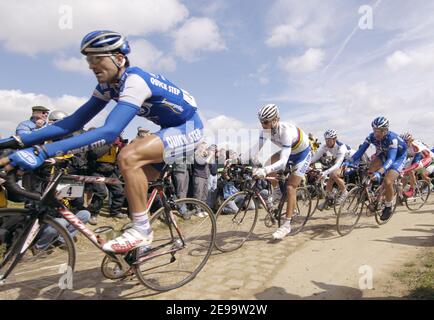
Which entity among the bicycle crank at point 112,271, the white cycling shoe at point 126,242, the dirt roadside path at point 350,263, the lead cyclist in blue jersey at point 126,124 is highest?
the lead cyclist in blue jersey at point 126,124

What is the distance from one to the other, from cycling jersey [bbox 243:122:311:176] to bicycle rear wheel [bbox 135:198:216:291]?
224cm

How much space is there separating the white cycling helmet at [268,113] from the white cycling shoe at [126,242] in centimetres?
370

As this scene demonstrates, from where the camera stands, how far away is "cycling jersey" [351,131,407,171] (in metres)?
7.76

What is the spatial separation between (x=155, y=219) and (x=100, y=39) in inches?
84.9

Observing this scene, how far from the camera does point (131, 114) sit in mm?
3203

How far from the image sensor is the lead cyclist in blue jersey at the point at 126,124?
→ 308cm

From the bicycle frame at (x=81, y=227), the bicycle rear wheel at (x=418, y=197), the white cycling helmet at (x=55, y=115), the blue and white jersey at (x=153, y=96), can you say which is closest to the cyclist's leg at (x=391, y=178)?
the bicycle rear wheel at (x=418, y=197)

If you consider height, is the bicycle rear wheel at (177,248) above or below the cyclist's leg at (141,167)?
below

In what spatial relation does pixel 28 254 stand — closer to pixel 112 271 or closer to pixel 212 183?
pixel 112 271

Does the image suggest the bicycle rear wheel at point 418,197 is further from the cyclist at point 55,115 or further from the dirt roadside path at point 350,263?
the cyclist at point 55,115

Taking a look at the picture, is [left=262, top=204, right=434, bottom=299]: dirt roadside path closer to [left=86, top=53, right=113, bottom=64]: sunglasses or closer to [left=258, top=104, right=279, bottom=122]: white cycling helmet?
[left=258, top=104, right=279, bottom=122]: white cycling helmet

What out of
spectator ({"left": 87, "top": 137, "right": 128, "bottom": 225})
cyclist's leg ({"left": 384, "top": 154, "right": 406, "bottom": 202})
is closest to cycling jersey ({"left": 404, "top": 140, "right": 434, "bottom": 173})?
cyclist's leg ({"left": 384, "top": 154, "right": 406, "bottom": 202})
